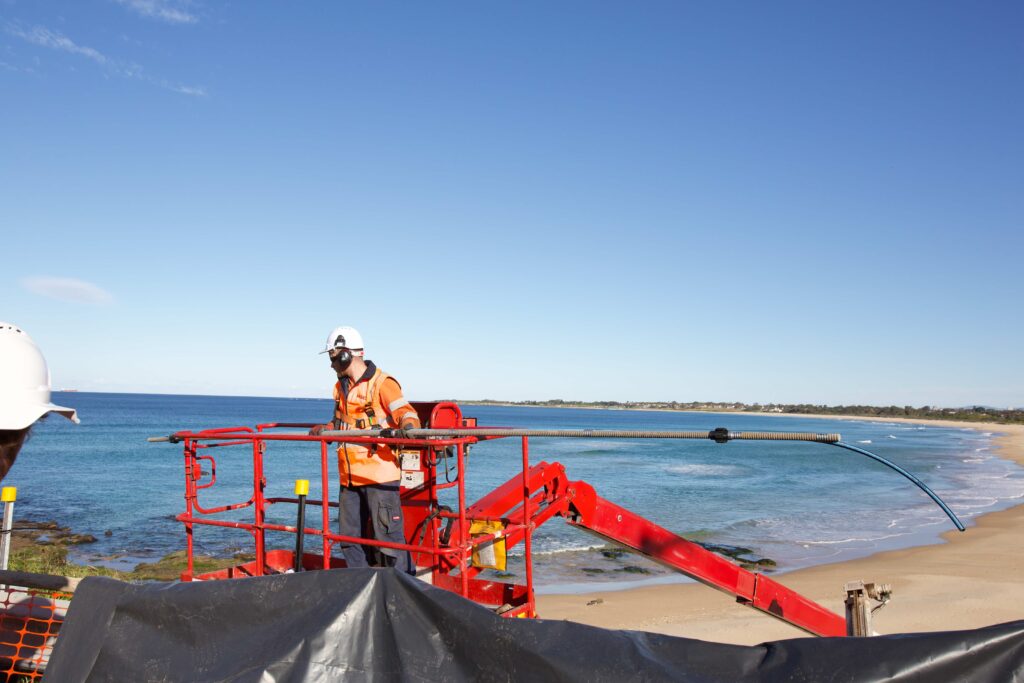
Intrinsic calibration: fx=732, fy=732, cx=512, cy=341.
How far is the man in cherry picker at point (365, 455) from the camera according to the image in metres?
5.49

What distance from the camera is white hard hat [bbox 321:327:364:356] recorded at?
19.1ft

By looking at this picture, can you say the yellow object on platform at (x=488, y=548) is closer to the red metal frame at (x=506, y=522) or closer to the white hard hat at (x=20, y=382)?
the red metal frame at (x=506, y=522)

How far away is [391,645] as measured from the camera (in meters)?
2.87

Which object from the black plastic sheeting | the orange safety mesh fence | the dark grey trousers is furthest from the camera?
the dark grey trousers

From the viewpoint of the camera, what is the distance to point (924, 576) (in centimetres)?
1480

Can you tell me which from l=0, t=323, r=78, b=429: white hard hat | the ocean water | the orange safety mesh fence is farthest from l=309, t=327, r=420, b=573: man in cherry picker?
the ocean water

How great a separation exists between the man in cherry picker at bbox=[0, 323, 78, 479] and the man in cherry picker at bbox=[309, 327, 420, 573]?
240 cm

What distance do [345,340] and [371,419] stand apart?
689 mm

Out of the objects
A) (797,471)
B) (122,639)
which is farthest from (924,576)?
(797,471)

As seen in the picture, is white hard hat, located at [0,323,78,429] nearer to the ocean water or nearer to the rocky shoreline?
the ocean water

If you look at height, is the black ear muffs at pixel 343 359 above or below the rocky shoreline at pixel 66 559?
above

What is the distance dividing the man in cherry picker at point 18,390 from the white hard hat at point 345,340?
259 centimetres

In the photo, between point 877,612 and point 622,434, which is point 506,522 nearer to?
point 622,434

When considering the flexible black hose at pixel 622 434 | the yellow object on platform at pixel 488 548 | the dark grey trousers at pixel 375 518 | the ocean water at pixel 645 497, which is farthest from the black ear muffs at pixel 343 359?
the ocean water at pixel 645 497
